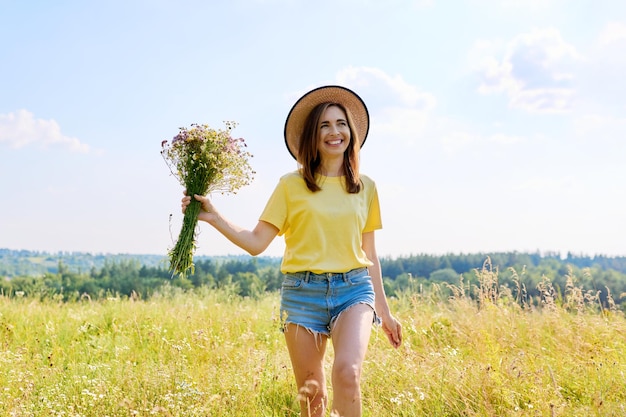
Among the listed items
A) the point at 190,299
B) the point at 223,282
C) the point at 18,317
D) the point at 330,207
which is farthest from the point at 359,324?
→ the point at 223,282

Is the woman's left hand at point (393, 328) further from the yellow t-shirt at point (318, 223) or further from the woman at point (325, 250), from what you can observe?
the yellow t-shirt at point (318, 223)

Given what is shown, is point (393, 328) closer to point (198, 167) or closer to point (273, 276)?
point (198, 167)

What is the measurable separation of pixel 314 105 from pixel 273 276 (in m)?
22.2

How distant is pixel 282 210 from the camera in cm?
377

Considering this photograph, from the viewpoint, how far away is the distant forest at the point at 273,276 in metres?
7.41

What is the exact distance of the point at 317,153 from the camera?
4.00 metres

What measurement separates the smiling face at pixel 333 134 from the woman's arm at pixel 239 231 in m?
0.62

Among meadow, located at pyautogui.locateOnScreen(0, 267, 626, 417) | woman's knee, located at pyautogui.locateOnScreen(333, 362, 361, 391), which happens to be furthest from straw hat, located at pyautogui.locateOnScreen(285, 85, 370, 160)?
meadow, located at pyautogui.locateOnScreen(0, 267, 626, 417)

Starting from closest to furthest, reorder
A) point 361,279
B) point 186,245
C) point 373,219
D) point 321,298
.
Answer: point 321,298, point 361,279, point 186,245, point 373,219

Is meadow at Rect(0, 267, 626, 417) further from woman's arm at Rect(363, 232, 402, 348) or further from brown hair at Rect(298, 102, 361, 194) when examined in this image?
brown hair at Rect(298, 102, 361, 194)

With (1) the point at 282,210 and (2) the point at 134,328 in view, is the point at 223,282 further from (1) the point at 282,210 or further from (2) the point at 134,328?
(1) the point at 282,210

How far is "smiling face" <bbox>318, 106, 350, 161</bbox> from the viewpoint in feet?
12.9

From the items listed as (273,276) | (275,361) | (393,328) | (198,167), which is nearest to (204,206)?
(198,167)

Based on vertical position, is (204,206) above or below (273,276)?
above
